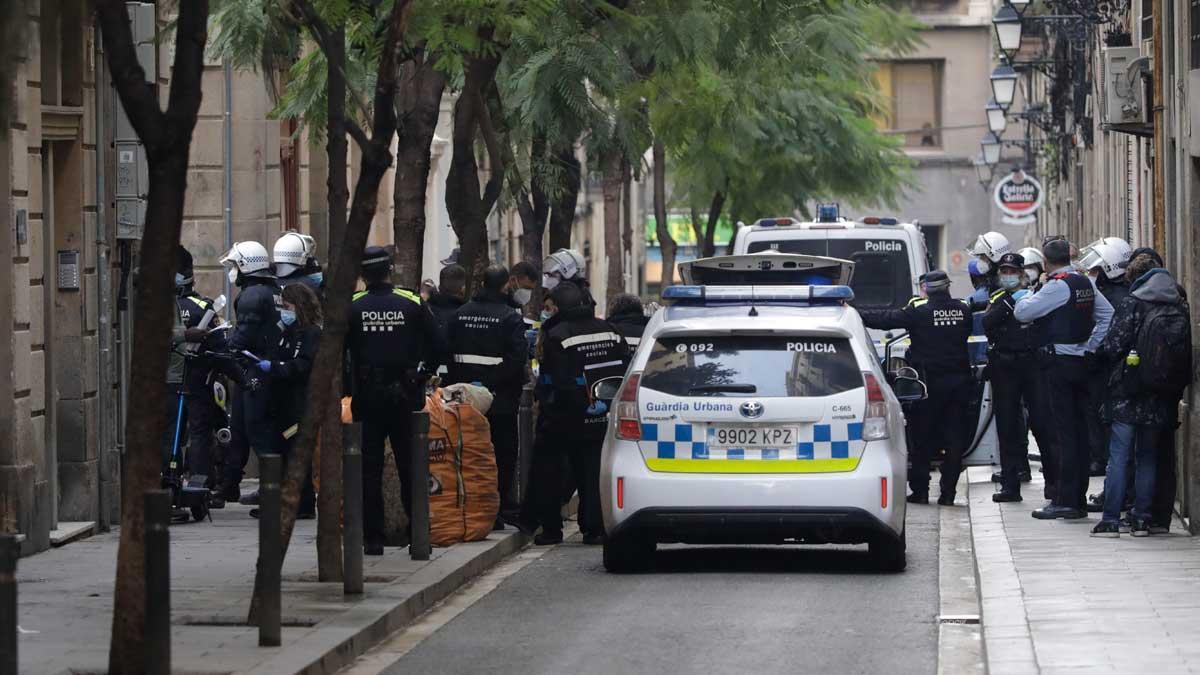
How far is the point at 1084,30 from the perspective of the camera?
30.2m

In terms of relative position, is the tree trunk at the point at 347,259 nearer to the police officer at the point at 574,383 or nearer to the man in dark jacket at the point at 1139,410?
the police officer at the point at 574,383

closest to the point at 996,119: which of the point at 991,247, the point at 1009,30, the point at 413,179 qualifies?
the point at 1009,30

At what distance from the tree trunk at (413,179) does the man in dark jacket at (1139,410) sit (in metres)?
4.40

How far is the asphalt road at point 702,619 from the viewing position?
9773 millimetres

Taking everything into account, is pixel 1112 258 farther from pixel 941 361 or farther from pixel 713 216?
pixel 713 216

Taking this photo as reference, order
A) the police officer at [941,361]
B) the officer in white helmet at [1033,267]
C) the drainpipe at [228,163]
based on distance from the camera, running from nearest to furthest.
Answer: the police officer at [941,361], the officer in white helmet at [1033,267], the drainpipe at [228,163]

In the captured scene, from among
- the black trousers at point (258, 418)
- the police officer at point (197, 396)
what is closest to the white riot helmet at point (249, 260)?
the police officer at point (197, 396)

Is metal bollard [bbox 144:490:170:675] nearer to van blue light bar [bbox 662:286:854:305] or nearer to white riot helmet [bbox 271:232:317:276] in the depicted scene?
van blue light bar [bbox 662:286:854:305]

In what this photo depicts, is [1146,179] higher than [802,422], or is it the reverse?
[1146,179]

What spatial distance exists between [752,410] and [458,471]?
227cm

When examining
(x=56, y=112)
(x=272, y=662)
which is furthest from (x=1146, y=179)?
(x=272, y=662)

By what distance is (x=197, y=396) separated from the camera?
16.1 meters

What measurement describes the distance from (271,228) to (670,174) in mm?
18331

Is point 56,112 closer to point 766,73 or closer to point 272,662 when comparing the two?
point 272,662
